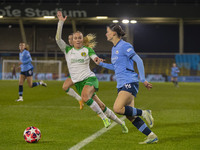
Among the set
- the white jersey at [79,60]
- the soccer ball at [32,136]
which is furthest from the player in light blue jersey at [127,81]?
the white jersey at [79,60]

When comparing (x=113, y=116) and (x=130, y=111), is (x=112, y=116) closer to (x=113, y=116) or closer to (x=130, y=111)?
(x=113, y=116)

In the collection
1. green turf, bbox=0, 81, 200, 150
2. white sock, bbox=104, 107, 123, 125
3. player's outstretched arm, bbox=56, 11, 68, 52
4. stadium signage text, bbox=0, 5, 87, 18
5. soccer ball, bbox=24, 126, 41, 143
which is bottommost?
green turf, bbox=0, 81, 200, 150

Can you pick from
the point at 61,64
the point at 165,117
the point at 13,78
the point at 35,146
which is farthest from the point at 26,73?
the point at 61,64

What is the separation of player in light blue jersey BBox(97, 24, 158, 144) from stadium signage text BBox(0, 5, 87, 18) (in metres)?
38.1

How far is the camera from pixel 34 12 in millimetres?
44469

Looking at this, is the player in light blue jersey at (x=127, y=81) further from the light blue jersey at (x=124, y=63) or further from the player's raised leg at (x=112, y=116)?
the player's raised leg at (x=112, y=116)

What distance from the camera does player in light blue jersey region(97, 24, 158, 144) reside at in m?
6.07

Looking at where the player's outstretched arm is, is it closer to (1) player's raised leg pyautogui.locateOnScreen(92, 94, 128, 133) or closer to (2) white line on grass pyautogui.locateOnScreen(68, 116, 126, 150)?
(1) player's raised leg pyautogui.locateOnScreen(92, 94, 128, 133)

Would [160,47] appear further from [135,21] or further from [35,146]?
[35,146]

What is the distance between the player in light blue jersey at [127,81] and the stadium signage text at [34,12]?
125 ft

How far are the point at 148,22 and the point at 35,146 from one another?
141 feet

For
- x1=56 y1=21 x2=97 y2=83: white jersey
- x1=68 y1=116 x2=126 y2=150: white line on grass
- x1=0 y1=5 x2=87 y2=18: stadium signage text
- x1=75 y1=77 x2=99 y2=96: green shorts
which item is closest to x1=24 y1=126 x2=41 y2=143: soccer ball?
x1=68 y1=116 x2=126 y2=150: white line on grass

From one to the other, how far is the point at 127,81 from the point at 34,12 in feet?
131

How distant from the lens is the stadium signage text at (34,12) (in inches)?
1727
